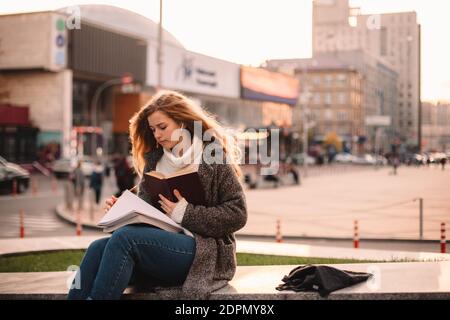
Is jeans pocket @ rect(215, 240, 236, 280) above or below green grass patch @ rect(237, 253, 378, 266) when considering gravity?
above

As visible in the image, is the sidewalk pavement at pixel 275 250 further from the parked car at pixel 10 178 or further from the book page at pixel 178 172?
the parked car at pixel 10 178

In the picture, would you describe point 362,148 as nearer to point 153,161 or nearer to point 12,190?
point 12,190

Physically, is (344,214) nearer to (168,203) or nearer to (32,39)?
(168,203)

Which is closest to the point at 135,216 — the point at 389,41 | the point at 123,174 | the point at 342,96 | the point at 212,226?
the point at 212,226

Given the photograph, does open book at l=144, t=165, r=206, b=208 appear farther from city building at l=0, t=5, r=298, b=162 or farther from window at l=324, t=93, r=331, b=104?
window at l=324, t=93, r=331, b=104

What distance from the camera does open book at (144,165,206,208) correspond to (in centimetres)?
418

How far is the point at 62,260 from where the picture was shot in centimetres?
962

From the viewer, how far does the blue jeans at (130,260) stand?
12.8ft

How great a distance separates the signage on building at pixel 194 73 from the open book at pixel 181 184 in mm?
58956

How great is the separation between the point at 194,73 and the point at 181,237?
6578cm

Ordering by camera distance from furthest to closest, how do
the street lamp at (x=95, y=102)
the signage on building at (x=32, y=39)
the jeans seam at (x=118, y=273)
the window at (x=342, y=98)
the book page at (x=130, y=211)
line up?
the window at (x=342, y=98)
the street lamp at (x=95, y=102)
the signage on building at (x=32, y=39)
the book page at (x=130, y=211)
the jeans seam at (x=118, y=273)

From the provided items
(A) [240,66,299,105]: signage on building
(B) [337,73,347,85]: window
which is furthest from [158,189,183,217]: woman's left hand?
(B) [337,73,347,85]: window

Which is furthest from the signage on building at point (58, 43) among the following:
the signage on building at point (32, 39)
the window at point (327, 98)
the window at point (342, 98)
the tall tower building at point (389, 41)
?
the window at point (342, 98)
